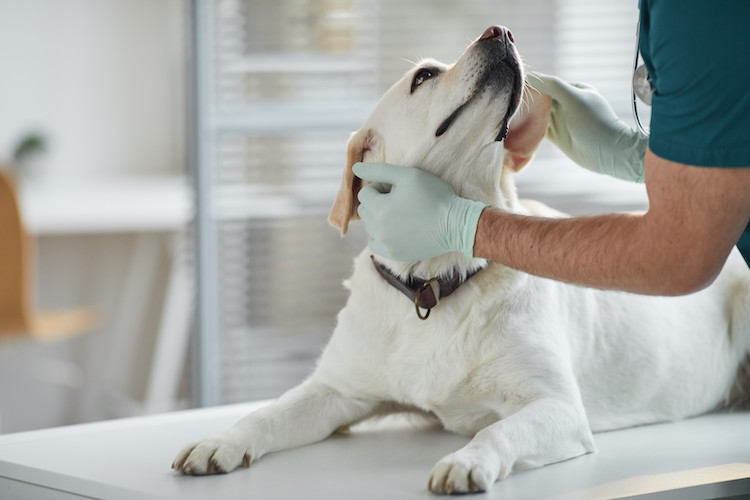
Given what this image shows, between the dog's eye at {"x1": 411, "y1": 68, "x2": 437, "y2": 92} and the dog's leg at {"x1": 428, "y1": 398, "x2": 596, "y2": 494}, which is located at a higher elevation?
the dog's eye at {"x1": 411, "y1": 68, "x2": 437, "y2": 92}

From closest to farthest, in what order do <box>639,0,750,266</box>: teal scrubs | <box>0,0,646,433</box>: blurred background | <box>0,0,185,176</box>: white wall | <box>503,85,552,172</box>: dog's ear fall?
<box>639,0,750,266</box>: teal scrubs < <box>503,85,552,172</box>: dog's ear < <box>0,0,646,433</box>: blurred background < <box>0,0,185,176</box>: white wall

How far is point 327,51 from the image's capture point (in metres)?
3.03

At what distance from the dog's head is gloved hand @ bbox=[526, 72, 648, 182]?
90mm

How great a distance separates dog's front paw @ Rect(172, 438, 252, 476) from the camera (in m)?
1.19

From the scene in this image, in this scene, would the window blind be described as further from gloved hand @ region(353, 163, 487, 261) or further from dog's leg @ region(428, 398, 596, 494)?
dog's leg @ region(428, 398, 596, 494)

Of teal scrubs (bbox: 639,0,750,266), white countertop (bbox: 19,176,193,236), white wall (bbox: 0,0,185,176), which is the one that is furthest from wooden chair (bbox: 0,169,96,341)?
teal scrubs (bbox: 639,0,750,266)

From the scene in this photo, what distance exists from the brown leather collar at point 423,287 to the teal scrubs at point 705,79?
444mm

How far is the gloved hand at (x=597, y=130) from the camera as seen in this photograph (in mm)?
1578

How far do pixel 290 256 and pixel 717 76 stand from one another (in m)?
2.18

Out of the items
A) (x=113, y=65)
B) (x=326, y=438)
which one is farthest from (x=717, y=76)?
(x=113, y=65)

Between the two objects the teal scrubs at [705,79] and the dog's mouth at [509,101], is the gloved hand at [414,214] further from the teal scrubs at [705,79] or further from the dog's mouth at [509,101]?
the teal scrubs at [705,79]

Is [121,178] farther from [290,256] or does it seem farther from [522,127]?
[522,127]

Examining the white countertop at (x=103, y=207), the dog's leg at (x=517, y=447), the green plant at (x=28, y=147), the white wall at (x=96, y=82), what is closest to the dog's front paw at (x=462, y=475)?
the dog's leg at (x=517, y=447)

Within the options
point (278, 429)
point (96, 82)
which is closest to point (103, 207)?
point (96, 82)
